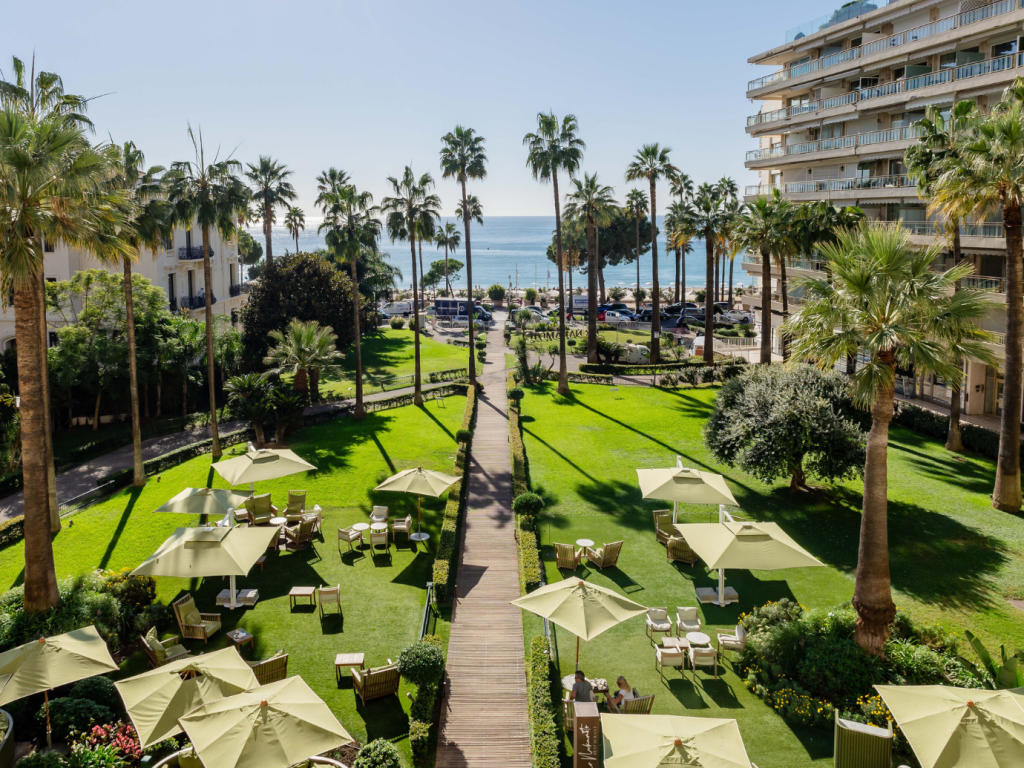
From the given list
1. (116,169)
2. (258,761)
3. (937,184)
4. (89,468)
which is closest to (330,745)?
(258,761)

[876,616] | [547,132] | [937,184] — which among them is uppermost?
[547,132]

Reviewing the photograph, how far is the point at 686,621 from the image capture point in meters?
17.5

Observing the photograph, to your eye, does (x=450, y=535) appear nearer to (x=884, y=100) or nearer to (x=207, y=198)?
(x=207, y=198)

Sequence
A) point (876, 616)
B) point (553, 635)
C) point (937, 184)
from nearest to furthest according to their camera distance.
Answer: point (876, 616)
point (553, 635)
point (937, 184)

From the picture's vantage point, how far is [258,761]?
1089cm

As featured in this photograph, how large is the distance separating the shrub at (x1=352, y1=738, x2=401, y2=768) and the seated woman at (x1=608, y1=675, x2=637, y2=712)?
4.24 m

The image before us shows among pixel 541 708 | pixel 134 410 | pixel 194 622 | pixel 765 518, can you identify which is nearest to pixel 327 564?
pixel 194 622

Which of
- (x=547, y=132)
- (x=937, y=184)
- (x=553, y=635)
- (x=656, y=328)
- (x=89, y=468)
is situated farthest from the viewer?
(x=656, y=328)

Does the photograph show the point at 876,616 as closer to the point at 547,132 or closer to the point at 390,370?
the point at 547,132

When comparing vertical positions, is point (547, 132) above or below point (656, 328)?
above

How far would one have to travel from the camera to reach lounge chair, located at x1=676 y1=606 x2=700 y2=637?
1738cm

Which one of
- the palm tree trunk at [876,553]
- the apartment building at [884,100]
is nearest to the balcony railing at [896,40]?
the apartment building at [884,100]

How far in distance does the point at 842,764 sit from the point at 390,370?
44.3 m

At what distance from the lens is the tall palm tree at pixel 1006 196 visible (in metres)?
22.1
